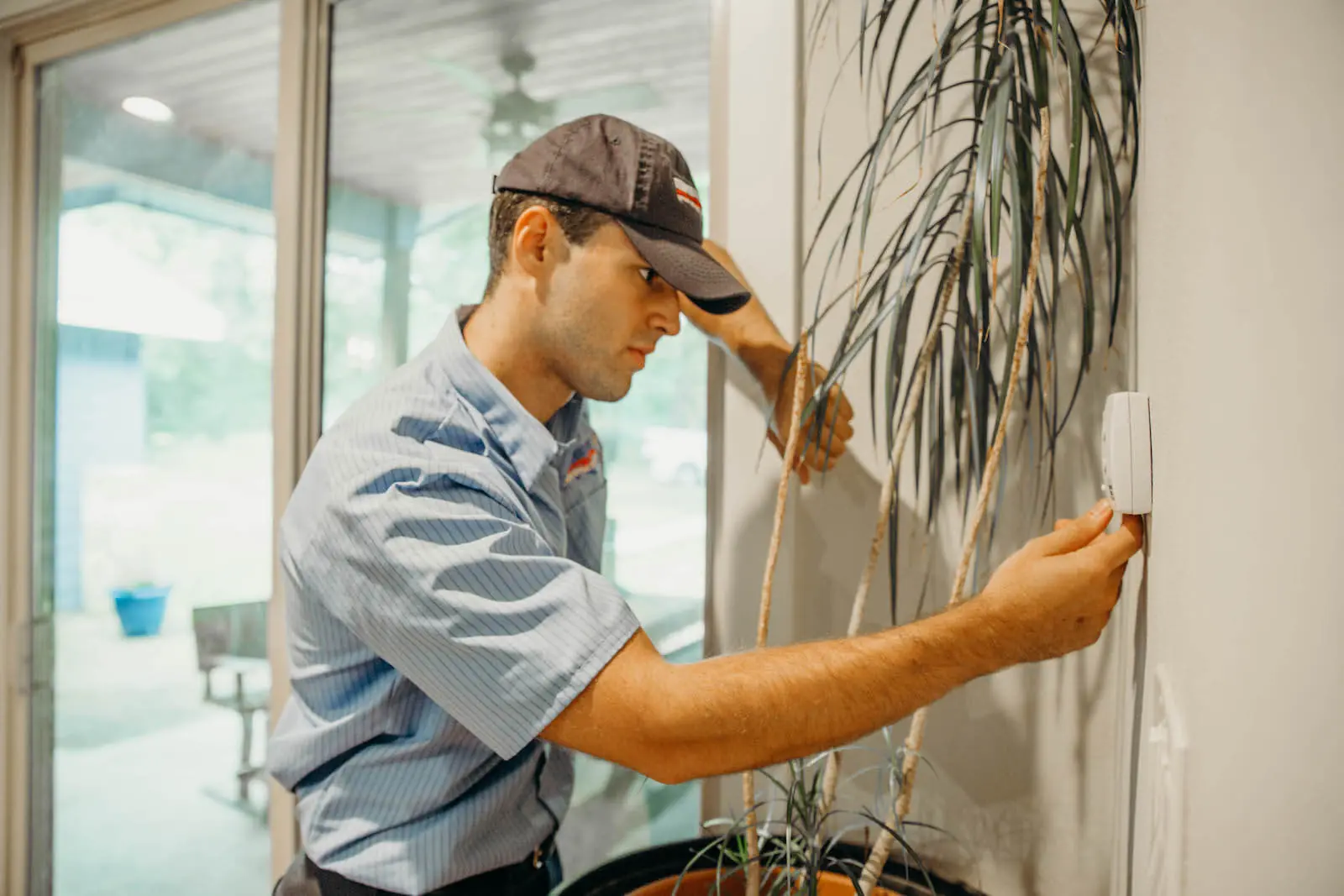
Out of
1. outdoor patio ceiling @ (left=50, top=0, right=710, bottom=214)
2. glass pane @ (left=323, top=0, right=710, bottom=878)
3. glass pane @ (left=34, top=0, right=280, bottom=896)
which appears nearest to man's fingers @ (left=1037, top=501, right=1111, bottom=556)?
A: glass pane @ (left=323, top=0, right=710, bottom=878)

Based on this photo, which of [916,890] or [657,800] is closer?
[916,890]

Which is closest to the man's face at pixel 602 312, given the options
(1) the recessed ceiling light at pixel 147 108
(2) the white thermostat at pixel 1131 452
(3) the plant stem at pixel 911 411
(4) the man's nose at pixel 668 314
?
(4) the man's nose at pixel 668 314

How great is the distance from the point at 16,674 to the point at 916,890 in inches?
90.2

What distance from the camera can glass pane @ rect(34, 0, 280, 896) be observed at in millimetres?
1838

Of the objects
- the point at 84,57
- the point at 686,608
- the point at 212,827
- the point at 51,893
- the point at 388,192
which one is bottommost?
the point at 51,893

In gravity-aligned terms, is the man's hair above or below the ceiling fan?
below

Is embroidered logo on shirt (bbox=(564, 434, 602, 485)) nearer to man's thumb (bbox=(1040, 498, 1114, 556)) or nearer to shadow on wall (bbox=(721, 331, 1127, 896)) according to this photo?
shadow on wall (bbox=(721, 331, 1127, 896))

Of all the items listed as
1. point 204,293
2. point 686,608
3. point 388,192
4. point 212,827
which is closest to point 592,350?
point 686,608

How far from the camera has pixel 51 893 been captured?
83.6 inches

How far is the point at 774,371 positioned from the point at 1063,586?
0.58m

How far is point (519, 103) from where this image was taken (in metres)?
1.55

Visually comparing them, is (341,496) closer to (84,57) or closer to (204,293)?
(204,293)

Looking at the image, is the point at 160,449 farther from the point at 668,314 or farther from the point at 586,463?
the point at 668,314

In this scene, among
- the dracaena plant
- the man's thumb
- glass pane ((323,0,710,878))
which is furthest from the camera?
glass pane ((323,0,710,878))
